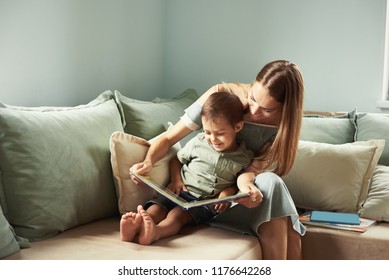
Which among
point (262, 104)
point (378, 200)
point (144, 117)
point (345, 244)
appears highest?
point (262, 104)

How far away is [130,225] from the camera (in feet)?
6.77

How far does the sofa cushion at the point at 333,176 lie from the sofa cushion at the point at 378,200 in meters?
0.03

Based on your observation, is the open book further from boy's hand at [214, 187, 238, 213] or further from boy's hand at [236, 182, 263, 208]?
boy's hand at [214, 187, 238, 213]

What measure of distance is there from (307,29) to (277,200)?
1333 millimetres

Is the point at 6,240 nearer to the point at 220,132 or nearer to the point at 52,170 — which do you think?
the point at 52,170

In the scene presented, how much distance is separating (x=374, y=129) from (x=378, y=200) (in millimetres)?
429

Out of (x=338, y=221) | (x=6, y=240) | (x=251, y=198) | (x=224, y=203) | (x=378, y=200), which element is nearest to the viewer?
(x=6, y=240)

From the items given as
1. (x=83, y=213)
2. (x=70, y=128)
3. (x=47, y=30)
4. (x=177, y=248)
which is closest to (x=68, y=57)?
(x=47, y=30)

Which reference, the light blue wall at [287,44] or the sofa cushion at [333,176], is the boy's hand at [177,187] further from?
the light blue wall at [287,44]

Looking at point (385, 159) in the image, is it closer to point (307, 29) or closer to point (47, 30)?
point (307, 29)

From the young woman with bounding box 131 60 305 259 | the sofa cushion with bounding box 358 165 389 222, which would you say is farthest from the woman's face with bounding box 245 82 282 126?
the sofa cushion with bounding box 358 165 389 222

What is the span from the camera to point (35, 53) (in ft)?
8.54

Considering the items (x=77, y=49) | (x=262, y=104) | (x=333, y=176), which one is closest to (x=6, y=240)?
(x=262, y=104)

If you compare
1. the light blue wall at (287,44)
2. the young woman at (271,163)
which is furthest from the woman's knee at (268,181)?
the light blue wall at (287,44)
